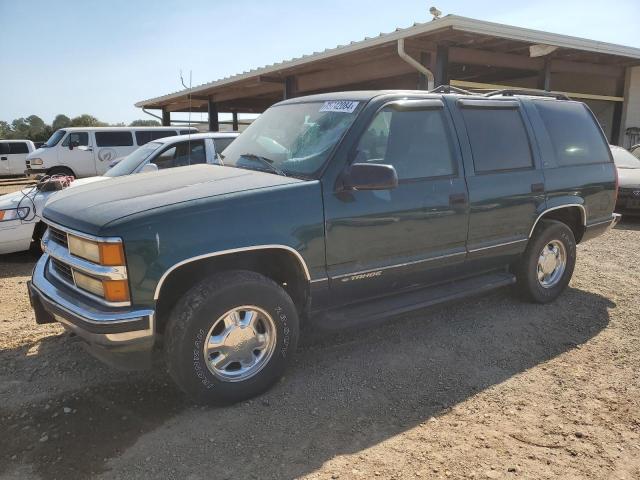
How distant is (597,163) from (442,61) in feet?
20.3

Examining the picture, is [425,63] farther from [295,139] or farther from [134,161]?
[295,139]

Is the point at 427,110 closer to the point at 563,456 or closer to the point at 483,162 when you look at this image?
the point at 483,162

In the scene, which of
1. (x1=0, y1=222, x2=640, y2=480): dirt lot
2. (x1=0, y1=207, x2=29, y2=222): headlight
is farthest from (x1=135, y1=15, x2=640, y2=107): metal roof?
(x1=0, y1=222, x2=640, y2=480): dirt lot

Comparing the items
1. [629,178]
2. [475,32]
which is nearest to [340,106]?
[475,32]

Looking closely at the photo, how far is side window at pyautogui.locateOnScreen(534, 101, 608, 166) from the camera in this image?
16.3 feet

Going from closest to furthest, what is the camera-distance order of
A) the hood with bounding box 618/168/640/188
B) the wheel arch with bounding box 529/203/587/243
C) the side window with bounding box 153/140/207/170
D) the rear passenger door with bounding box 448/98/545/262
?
the rear passenger door with bounding box 448/98/545/262
the wheel arch with bounding box 529/203/587/243
the side window with bounding box 153/140/207/170
the hood with bounding box 618/168/640/188

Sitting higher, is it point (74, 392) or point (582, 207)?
point (582, 207)

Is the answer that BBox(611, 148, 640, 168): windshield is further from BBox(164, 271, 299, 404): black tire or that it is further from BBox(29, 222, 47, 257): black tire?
BBox(29, 222, 47, 257): black tire

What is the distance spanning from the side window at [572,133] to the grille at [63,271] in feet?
14.0

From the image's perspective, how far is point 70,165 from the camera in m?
16.6

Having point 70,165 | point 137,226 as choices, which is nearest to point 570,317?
point 137,226

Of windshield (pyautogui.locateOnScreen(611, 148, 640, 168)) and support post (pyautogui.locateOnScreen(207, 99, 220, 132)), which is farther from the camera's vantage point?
support post (pyautogui.locateOnScreen(207, 99, 220, 132))

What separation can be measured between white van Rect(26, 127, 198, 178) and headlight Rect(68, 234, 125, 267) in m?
14.2

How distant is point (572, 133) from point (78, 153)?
15.4 m
